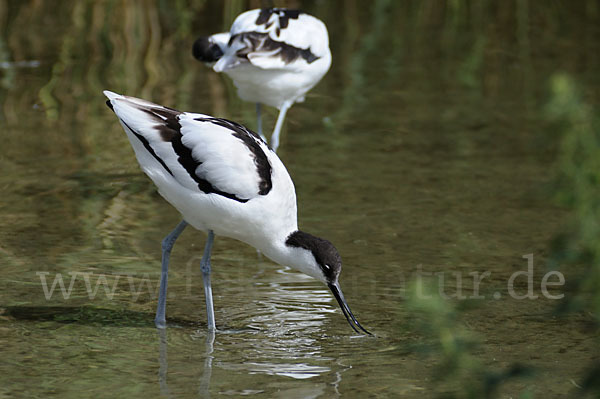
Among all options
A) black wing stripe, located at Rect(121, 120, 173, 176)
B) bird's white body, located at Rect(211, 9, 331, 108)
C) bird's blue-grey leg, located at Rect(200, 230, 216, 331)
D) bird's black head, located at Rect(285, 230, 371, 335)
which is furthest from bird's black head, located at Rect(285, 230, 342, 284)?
bird's white body, located at Rect(211, 9, 331, 108)

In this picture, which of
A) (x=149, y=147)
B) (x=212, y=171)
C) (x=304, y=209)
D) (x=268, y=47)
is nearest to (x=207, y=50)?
(x=268, y=47)

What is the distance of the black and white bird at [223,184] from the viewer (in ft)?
14.3

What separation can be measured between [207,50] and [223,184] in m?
2.72

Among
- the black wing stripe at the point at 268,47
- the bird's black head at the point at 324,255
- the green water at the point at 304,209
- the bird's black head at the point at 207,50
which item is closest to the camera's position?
the green water at the point at 304,209

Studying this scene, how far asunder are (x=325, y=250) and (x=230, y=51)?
2.53m

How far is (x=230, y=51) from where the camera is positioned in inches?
255

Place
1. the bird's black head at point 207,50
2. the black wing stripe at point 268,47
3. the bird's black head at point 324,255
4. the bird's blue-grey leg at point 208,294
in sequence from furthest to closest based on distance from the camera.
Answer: the bird's black head at point 207,50 < the black wing stripe at point 268,47 < the bird's blue-grey leg at point 208,294 < the bird's black head at point 324,255

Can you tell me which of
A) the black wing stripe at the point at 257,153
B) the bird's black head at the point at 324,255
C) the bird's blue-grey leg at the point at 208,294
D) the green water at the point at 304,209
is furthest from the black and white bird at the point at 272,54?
the bird's black head at the point at 324,255

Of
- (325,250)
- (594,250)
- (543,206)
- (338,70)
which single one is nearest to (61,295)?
(325,250)

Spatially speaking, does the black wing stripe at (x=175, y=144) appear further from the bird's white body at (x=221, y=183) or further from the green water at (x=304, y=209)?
the green water at (x=304, y=209)

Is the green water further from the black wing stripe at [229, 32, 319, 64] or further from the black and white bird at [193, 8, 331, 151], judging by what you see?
the black wing stripe at [229, 32, 319, 64]

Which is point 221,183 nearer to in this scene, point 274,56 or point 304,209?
point 304,209

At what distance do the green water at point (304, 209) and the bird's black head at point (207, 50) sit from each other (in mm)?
965

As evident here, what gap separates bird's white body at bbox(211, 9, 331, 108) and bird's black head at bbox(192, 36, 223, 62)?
0.16 ft
